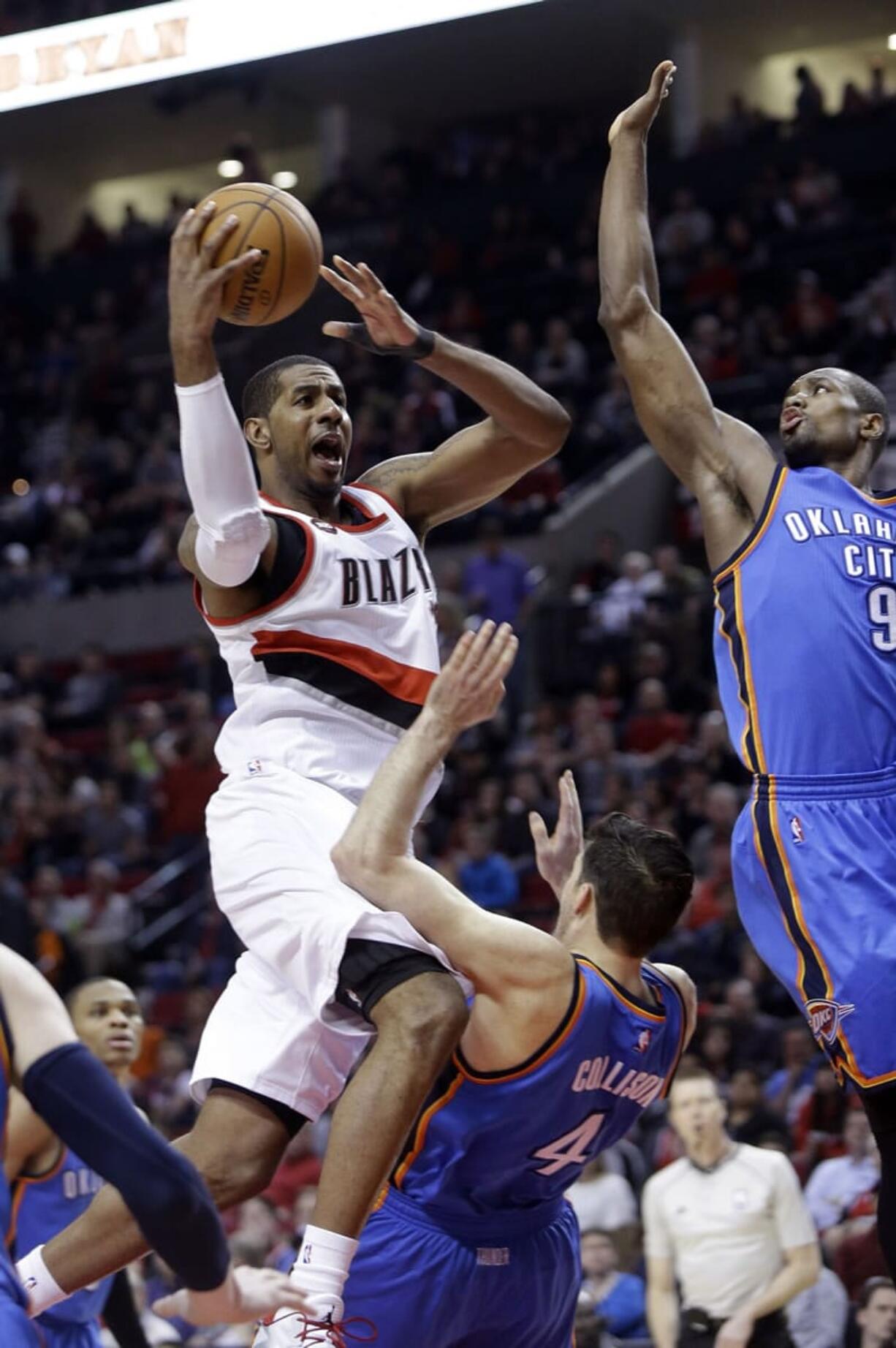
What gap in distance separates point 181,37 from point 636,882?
15.8m

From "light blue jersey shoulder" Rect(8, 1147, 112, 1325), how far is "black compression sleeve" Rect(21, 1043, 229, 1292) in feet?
10.6

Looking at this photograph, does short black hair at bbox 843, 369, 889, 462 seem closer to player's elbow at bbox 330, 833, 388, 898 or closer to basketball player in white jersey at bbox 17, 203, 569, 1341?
basketball player in white jersey at bbox 17, 203, 569, 1341

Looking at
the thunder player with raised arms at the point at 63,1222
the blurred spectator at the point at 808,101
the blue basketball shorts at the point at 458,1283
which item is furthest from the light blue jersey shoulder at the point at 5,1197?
the blurred spectator at the point at 808,101

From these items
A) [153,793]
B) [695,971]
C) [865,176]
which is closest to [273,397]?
[695,971]

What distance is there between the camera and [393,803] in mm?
4508

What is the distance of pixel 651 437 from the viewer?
17.5 ft

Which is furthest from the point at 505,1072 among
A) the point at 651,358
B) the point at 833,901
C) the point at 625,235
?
the point at 625,235

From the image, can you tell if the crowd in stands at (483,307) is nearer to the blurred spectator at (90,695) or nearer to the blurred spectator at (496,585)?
the blurred spectator at (90,695)

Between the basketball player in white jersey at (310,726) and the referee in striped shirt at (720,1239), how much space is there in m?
3.39

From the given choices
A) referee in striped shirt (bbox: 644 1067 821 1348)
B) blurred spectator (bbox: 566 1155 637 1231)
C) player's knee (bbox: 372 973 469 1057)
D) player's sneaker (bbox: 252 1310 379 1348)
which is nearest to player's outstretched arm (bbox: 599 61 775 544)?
player's knee (bbox: 372 973 469 1057)

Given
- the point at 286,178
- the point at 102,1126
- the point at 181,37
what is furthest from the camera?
the point at 286,178

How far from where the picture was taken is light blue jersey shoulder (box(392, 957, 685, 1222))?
4652 mm

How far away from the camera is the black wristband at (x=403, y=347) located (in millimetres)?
5355

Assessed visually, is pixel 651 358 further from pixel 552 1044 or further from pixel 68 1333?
pixel 68 1333
